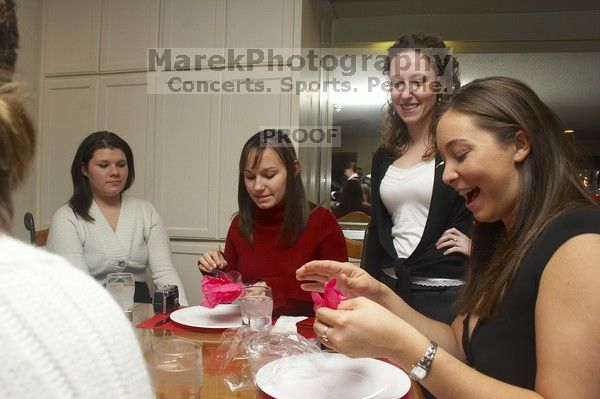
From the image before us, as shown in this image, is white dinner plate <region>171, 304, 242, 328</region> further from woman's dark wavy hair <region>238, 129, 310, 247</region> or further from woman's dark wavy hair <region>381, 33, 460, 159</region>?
woman's dark wavy hair <region>381, 33, 460, 159</region>

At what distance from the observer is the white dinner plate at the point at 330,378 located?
832 mm

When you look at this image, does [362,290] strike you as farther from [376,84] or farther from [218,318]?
[376,84]

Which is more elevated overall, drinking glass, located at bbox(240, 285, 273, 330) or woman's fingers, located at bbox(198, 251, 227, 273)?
woman's fingers, located at bbox(198, 251, 227, 273)

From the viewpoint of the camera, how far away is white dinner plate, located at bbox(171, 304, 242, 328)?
4.12 ft

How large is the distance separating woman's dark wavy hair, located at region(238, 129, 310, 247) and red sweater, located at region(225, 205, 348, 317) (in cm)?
2

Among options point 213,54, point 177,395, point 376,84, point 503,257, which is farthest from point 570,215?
point 376,84

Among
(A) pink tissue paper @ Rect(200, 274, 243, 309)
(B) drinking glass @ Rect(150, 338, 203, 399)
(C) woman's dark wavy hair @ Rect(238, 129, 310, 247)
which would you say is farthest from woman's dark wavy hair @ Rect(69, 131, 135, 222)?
(B) drinking glass @ Rect(150, 338, 203, 399)

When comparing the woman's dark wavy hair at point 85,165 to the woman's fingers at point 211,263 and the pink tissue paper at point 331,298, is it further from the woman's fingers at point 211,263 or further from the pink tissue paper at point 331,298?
the pink tissue paper at point 331,298

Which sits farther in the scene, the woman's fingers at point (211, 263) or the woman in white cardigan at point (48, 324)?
the woman's fingers at point (211, 263)

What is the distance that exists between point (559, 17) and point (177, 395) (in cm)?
337

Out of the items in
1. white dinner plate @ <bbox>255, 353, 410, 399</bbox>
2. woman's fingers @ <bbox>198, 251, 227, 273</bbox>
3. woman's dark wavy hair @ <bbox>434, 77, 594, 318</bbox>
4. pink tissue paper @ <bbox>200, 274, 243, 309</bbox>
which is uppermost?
woman's dark wavy hair @ <bbox>434, 77, 594, 318</bbox>

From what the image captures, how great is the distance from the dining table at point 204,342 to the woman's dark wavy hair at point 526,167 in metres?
0.27

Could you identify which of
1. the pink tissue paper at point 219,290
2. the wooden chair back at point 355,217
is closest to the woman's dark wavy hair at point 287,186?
the pink tissue paper at point 219,290

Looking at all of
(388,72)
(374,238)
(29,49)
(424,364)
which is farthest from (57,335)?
(29,49)
